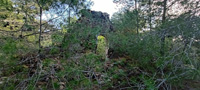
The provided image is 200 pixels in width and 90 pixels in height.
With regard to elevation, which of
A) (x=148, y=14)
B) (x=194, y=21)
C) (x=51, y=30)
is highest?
(x=148, y=14)

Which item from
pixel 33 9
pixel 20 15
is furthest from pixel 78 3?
pixel 20 15

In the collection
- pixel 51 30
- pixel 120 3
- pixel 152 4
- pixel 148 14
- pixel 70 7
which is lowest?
pixel 51 30

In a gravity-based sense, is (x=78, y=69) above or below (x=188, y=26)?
below

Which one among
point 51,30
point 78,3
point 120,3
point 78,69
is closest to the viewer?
point 78,69

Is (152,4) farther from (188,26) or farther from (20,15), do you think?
(20,15)

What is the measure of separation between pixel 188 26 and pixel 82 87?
2534 mm

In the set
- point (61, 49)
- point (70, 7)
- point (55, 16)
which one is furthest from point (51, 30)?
point (70, 7)

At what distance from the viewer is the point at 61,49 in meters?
2.64

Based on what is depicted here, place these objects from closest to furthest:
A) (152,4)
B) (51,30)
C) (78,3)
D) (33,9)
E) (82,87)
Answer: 1. (82,87)
2. (78,3)
3. (51,30)
4. (33,9)
5. (152,4)

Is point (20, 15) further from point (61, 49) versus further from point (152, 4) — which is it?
point (152, 4)

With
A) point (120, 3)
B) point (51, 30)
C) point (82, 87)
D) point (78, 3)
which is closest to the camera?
point (82, 87)

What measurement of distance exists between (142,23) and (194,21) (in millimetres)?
1923

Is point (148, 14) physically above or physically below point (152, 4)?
below

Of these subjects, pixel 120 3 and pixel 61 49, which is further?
pixel 120 3
